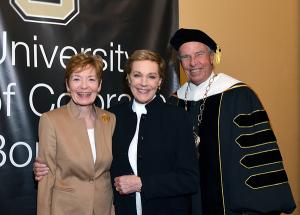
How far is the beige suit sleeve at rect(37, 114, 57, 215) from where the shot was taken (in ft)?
6.31

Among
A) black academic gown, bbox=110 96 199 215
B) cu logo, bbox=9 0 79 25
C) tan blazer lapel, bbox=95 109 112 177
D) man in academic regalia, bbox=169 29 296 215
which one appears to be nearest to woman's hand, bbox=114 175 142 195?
black academic gown, bbox=110 96 199 215

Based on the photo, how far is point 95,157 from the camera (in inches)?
79.5

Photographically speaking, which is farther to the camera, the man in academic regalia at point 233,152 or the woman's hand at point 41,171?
the man in academic regalia at point 233,152

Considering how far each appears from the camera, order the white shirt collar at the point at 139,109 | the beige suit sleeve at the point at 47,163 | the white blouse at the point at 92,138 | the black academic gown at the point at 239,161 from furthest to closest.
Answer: the black academic gown at the point at 239,161, the white shirt collar at the point at 139,109, the white blouse at the point at 92,138, the beige suit sleeve at the point at 47,163

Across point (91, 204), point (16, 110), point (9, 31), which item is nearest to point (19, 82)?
point (16, 110)

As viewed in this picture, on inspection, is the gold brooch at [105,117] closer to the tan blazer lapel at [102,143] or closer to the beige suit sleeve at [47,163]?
the tan blazer lapel at [102,143]

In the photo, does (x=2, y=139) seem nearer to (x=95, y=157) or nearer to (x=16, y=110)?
(x=16, y=110)

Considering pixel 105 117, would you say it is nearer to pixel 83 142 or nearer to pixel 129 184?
pixel 83 142

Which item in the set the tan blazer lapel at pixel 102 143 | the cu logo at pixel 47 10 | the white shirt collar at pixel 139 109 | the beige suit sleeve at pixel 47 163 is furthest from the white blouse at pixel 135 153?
the cu logo at pixel 47 10

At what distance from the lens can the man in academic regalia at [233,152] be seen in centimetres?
226

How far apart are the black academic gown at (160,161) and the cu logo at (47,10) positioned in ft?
2.97

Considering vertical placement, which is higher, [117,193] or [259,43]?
[259,43]

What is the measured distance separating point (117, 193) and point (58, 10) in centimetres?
124

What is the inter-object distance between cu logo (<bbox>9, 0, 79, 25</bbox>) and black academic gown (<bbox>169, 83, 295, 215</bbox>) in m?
1.10
